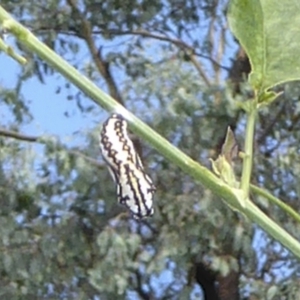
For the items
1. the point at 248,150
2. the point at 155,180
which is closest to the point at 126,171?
the point at 248,150

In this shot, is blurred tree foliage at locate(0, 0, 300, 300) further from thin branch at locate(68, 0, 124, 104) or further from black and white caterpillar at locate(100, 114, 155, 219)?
black and white caterpillar at locate(100, 114, 155, 219)

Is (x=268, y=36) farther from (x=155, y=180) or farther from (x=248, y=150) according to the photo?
(x=155, y=180)

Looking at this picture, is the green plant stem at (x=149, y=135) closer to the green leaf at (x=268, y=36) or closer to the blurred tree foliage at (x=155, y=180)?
the green leaf at (x=268, y=36)

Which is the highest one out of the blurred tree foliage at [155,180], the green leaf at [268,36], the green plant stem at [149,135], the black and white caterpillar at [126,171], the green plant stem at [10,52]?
the blurred tree foliage at [155,180]

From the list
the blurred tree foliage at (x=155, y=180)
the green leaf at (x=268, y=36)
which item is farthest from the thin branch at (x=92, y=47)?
the green leaf at (x=268, y=36)

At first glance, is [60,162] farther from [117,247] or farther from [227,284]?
[227,284]

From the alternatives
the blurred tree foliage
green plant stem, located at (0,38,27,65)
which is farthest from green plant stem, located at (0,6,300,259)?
the blurred tree foliage
